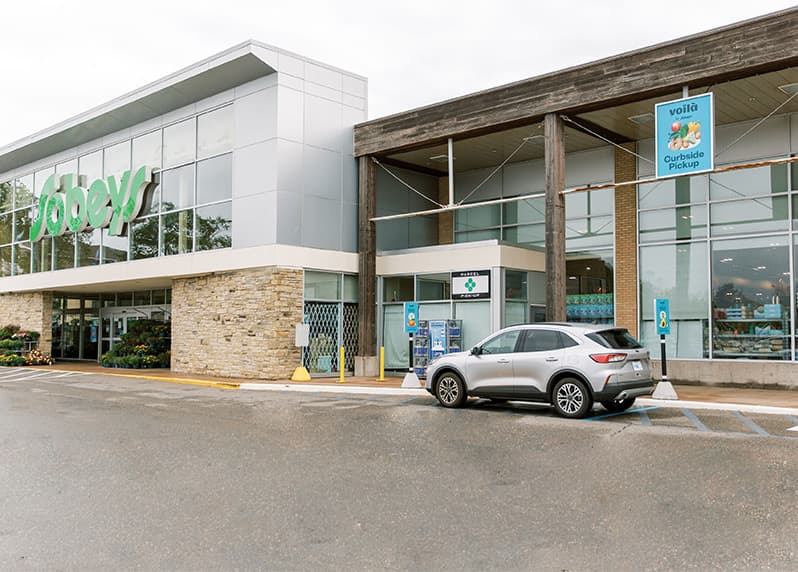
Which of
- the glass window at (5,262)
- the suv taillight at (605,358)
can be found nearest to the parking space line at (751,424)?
the suv taillight at (605,358)

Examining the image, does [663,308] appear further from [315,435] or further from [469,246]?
[315,435]

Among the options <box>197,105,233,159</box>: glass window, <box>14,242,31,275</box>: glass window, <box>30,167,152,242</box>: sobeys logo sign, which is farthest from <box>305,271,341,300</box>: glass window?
<box>14,242,31,275</box>: glass window

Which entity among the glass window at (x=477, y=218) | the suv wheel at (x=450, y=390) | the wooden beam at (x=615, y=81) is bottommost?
the suv wheel at (x=450, y=390)

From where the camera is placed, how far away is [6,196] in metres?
34.0

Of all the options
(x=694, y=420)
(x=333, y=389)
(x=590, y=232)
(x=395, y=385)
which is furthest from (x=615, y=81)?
(x=333, y=389)

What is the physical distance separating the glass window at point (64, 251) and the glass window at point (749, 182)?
22762 millimetres

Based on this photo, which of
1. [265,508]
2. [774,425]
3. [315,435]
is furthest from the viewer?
[774,425]

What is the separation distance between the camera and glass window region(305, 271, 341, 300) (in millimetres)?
21219

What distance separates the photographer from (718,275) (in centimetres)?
1867

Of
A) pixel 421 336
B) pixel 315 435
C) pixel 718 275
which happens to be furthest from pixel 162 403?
pixel 718 275

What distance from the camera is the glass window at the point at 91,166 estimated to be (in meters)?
27.6

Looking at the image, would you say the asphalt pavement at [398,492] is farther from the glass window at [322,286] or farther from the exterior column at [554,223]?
the glass window at [322,286]

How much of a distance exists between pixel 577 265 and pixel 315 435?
1268cm

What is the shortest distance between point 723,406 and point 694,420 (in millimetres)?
1791
